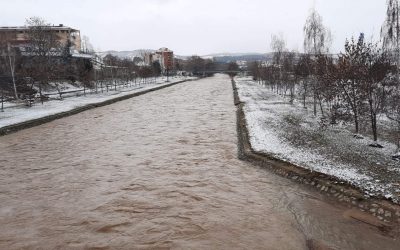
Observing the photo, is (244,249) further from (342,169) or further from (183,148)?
(183,148)

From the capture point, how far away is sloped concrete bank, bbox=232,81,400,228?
9.41 metres

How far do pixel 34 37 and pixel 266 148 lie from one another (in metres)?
52.1

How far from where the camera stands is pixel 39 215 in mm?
9977

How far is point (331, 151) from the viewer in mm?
14062

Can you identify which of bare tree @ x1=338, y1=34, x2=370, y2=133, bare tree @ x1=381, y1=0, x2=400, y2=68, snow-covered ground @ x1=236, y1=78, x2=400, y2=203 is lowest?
snow-covered ground @ x1=236, y1=78, x2=400, y2=203

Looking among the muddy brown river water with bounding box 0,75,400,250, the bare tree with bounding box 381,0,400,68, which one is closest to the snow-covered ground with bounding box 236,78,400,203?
the muddy brown river water with bounding box 0,75,400,250

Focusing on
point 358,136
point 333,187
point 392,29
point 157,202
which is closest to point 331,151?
point 358,136

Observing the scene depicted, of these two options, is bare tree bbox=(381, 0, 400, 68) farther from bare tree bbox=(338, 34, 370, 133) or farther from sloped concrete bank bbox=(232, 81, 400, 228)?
sloped concrete bank bbox=(232, 81, 400, 228)

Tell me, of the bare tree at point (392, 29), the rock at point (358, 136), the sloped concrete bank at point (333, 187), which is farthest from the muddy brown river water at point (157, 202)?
the bare tree at point (392, 29)

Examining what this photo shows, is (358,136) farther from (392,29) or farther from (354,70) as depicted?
(392,29)

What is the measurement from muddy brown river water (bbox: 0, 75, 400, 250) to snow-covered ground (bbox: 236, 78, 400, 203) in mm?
1143

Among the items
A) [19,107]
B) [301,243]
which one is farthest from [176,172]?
[19,107]

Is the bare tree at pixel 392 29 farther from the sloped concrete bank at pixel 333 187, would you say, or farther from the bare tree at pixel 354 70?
the sloped concrete bank at pixel 333 187

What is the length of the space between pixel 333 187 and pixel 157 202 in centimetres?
509
